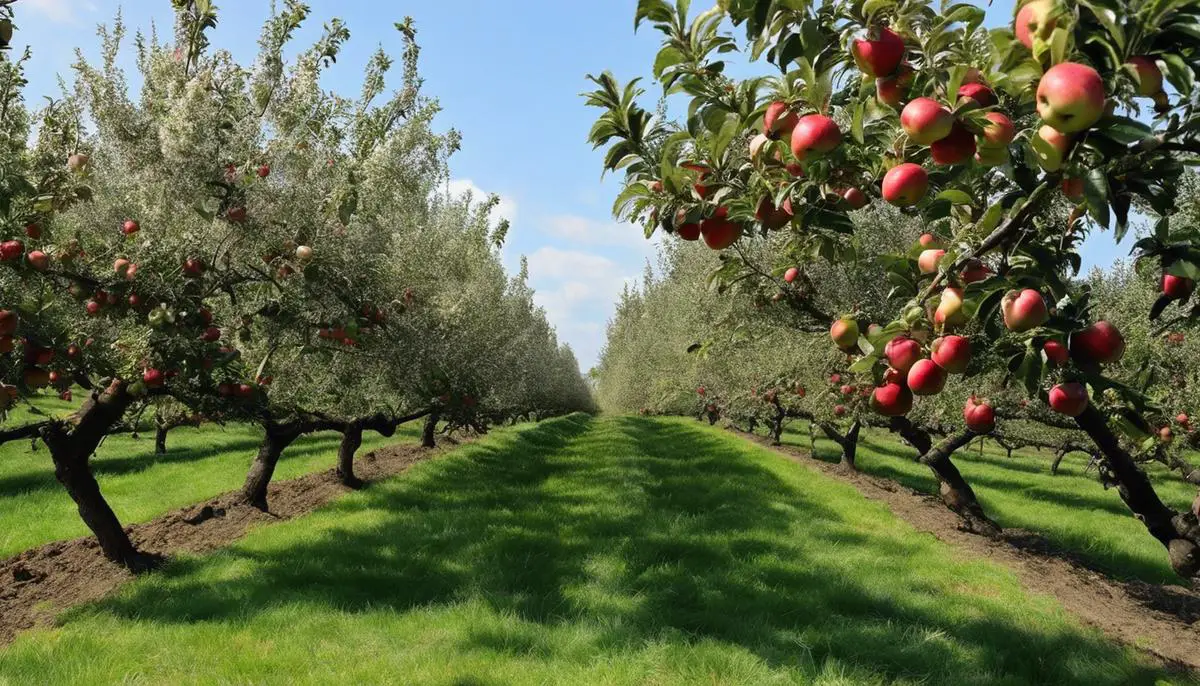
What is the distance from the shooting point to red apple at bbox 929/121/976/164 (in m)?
2.18

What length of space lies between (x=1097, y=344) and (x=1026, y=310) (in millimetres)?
536

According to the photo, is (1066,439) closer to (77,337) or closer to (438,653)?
(438,653)

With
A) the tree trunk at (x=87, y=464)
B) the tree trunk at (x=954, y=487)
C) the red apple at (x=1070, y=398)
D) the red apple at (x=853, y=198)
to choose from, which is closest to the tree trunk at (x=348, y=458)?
the tree trunk at (x=87, y=464)

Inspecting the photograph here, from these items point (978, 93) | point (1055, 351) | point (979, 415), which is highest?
point (978, 93)

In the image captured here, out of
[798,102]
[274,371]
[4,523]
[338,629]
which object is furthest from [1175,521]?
[4,523]

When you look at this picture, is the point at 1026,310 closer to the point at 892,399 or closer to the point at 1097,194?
the point at 1097,194

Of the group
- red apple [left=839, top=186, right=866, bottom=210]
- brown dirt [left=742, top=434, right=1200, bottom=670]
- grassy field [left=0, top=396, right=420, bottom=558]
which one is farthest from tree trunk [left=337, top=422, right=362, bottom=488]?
red apple [left=839, top=186, right=866, bottom=210]

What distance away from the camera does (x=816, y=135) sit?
7.67ft

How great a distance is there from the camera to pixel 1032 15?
6.14ft

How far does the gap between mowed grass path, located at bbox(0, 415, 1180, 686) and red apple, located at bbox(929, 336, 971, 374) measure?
4466 millimetres

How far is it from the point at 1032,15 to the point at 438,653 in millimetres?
6498

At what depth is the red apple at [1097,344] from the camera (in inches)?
97.0

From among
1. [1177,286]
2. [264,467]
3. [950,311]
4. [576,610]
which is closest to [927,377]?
[950,311]

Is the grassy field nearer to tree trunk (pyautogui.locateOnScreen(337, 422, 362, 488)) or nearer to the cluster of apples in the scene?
tree trunk (pyautogui.locateOnScreen(337, 422, 362, 488))
